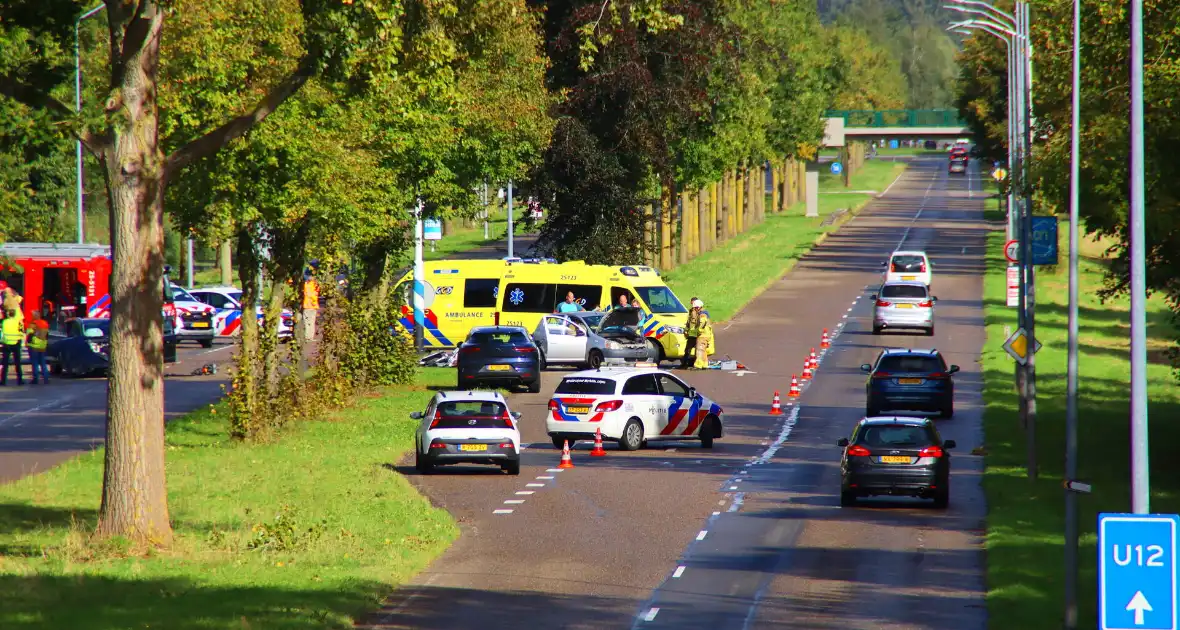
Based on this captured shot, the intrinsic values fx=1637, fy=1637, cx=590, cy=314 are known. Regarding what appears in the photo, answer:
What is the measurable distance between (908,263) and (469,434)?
4063 cm

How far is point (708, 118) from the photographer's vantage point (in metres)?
60.2

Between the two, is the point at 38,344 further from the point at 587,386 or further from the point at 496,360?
the point at 587,386

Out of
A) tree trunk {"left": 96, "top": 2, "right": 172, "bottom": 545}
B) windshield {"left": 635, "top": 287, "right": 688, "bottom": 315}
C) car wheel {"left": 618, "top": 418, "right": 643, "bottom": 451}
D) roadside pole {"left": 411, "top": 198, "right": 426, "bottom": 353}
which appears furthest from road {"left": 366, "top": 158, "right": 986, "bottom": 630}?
roadside pole {"left": 411, "top": 198, "right": 426, "bottom": 353}

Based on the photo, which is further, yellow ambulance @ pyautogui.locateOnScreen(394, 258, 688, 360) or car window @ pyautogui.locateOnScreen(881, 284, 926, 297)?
car window @ pyautogui.locateOnScreen(881, 284, 926, 297)

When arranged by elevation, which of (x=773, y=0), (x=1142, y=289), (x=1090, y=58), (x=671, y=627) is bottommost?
(x=671, y=627)

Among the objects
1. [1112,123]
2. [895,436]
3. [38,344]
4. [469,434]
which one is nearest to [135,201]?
[469,434]

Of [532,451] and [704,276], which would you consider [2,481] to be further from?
[704,276]

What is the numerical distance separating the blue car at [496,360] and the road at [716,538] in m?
0.61

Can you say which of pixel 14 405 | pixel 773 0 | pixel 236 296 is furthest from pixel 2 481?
pixel 773 0

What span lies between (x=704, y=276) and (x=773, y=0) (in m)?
13.7

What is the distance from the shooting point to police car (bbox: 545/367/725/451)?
3097 cm

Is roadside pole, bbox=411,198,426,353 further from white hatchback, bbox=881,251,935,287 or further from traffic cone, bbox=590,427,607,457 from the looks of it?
white hatchback, bbox=881,251,935,287

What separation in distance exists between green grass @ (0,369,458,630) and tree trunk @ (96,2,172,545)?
558 mm

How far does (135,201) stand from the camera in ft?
61.0
